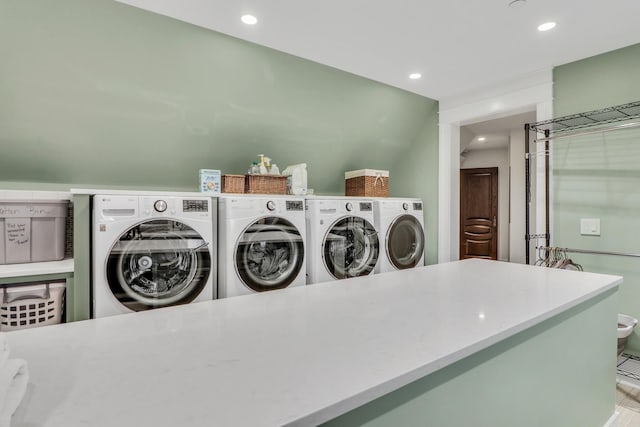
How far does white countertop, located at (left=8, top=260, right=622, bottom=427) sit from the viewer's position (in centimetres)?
57

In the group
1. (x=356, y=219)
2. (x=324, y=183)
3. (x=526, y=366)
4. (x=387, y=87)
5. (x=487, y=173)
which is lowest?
(x=526, y=366)

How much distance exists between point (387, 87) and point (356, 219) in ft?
4.48

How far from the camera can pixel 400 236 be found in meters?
3.43

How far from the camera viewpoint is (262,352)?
2.59ft

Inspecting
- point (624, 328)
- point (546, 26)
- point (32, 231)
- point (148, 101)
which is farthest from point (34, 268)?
point (624, 328)

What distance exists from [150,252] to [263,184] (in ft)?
3.16

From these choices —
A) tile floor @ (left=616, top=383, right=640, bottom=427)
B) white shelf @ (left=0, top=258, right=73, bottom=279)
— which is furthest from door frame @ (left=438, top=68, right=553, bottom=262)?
white shelf @ (left=0, top=258, right=73, bottom=279)

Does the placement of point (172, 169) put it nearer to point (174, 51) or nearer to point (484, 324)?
point (174, 51)

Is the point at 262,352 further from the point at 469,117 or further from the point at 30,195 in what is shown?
the point at 469,117

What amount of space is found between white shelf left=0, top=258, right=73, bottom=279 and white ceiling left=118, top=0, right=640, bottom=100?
155 cm

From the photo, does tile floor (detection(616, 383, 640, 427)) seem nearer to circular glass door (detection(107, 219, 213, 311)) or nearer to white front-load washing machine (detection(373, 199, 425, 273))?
white front-load washing machine (detection(373, 199, 425, 273))

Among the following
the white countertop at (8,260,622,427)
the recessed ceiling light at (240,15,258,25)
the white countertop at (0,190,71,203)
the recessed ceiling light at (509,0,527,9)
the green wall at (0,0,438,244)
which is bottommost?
the white countertop at (8,260,622,427)

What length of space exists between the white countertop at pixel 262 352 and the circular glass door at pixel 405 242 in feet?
→ 6.38

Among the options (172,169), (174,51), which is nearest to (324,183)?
(172,169)
